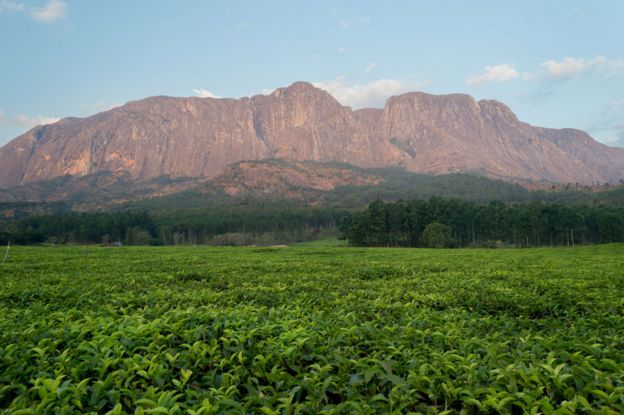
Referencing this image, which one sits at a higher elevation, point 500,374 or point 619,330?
point 500,374

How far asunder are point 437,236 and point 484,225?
750 inches

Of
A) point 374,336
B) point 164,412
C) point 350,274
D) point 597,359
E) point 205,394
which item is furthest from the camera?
point 350,274

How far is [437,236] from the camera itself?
7094cm

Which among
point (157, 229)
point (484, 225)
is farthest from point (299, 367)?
point (157, 229)

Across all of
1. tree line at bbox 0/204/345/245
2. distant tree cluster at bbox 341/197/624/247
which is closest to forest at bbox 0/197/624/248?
distant tree cluster at bbox 341/197/624/247

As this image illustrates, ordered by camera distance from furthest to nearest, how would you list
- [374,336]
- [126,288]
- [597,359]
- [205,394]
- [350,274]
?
1. [350,274]
2. [126,288]
3. [374,336]
4. [597,359]
5. [205,394]

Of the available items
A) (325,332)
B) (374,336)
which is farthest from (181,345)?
(374,336)

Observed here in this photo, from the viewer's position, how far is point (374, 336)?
4758mm

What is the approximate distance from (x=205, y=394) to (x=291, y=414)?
34.3 inches

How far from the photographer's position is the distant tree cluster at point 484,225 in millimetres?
76062

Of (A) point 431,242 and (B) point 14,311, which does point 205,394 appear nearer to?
(B) point 14,311

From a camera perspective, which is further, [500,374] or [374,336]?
[374,336]

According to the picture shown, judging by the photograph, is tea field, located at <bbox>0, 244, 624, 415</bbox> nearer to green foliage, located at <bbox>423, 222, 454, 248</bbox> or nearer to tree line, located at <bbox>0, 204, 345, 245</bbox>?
green foliage, located at <bbox>423, 222, 454, 248</bbox>

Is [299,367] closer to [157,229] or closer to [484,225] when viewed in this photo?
[484,225]
